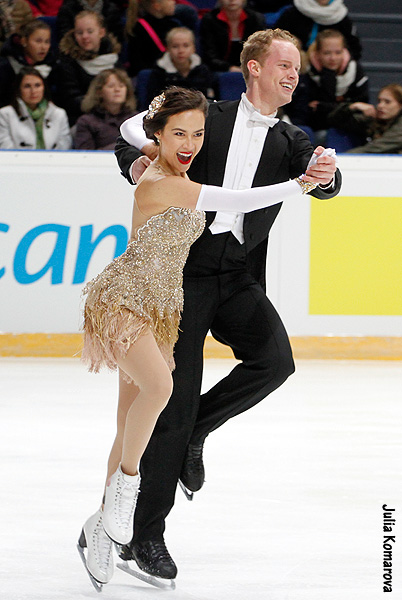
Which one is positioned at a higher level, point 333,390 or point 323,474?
point 323,474

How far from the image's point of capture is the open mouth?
2.60 metres

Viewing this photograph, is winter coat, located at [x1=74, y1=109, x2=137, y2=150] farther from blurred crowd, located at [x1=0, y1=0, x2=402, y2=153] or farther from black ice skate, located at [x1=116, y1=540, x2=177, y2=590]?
black ice skate, located at [x1=116, y1=540, x2=177, y2=590]

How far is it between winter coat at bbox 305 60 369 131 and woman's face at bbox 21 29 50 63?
1771mm

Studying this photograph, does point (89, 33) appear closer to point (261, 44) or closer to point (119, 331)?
point (261, 44)

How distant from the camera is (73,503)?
3377 millimetres

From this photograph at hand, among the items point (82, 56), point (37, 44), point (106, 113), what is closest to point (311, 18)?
point (82, 56)

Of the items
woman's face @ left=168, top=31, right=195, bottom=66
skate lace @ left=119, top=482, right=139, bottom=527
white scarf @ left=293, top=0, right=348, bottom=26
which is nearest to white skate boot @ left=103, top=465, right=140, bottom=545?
skate lace @ left=119, top=482, right=139, bottom=527

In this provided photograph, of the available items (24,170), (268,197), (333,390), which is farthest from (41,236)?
(268,197)

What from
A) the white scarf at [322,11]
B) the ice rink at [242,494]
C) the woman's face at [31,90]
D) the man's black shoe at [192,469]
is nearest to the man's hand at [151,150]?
the man's black shoe at [192,469]

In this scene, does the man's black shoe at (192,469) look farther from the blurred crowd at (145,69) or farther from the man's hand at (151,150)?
the blurred crowd at (145,69)

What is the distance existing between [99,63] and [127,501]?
488 cm

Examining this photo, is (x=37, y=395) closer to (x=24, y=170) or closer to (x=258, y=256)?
(x=24, y=170)

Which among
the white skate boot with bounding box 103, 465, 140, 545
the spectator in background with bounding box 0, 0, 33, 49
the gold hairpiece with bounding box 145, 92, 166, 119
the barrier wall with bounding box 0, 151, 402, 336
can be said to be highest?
the gold hairpiece with bounding box 145, 92, 166, 119

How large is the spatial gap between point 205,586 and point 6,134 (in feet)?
14.6
